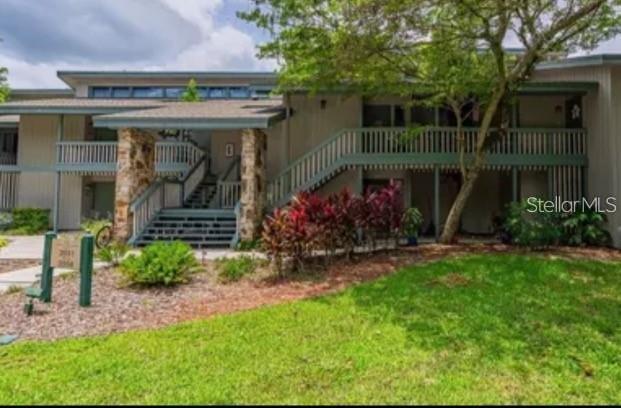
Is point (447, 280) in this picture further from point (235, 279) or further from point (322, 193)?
point (322, 193)

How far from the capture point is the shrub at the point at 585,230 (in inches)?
476

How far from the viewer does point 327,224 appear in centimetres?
935

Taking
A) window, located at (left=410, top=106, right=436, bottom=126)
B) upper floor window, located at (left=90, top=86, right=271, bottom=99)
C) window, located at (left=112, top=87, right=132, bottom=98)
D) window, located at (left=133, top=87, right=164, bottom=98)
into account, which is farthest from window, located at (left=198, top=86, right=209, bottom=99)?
window, located at (left=410, top=106, right=436, bottom=126)

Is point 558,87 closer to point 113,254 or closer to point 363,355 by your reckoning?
point 363,355

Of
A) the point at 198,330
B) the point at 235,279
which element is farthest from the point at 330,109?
the point at 198,330

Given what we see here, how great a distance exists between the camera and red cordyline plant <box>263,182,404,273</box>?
8.88m

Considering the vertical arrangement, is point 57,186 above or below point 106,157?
below

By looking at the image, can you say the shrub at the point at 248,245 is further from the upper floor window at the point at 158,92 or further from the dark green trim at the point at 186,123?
the upper floor window at the point at 158,92

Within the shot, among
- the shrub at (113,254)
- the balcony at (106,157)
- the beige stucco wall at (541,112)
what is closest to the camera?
the shrub at (113,254)

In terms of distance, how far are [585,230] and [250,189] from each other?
944 centimetres

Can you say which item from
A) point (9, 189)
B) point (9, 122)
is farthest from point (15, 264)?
point (9, 122)

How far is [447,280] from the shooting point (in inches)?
312

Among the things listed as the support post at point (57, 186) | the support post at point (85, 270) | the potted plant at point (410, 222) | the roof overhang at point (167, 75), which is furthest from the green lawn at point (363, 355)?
the roof overhang at point (167, 75)

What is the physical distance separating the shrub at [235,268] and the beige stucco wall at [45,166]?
12.2 m
